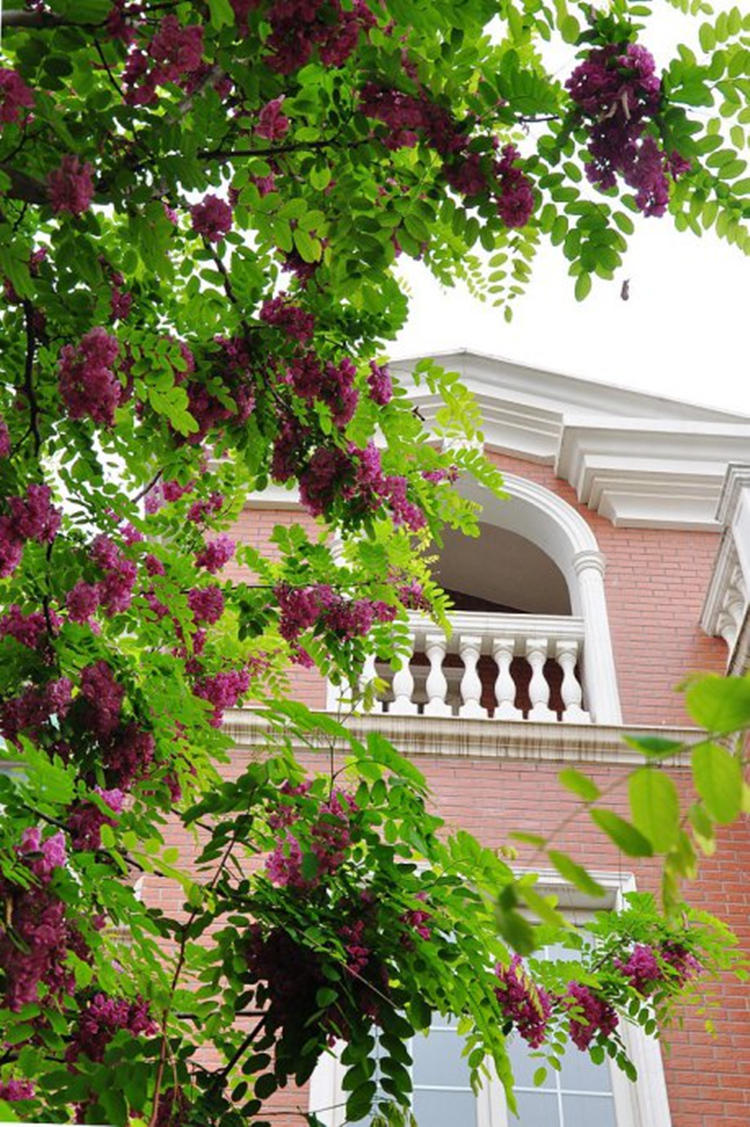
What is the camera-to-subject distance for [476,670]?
9.58 metres

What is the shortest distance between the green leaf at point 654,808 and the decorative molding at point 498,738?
7.65 metres

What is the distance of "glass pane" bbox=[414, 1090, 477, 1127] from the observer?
23.3ft

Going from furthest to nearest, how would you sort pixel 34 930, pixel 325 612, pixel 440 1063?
pixel 440 1063, pixel 325 612, pixel 34 930

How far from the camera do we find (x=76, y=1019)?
12.5ft

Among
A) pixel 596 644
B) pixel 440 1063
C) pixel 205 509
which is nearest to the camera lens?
pixel 205 509

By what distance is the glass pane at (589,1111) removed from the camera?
23.5 feet

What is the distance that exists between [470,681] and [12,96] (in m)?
6.67

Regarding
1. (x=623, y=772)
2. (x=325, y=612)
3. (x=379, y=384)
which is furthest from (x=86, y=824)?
(x=623, y=772)

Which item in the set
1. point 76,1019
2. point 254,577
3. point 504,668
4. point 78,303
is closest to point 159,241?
point 78,303

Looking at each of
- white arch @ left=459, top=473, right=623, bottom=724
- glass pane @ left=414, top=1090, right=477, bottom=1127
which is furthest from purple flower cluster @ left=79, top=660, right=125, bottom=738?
white arch @ left=459, top=473, right=623, bottom=724

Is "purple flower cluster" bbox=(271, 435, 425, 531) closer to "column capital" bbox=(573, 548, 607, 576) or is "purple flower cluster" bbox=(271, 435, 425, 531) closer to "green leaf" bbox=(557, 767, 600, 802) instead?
"green leaf" bbox=(557, 767, 600, 802)

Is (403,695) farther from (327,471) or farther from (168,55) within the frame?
(168,55)

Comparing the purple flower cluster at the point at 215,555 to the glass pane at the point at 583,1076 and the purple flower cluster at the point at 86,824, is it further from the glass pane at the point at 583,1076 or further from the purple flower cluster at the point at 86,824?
the glass pane at the point at 583,1076

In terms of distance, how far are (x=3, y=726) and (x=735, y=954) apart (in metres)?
3.27
